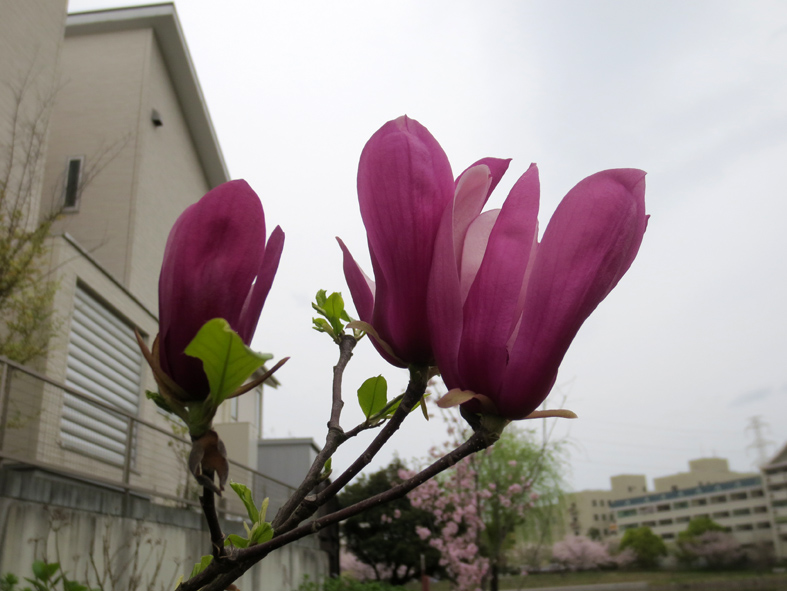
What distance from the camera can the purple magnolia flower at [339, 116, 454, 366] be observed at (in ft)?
1.52

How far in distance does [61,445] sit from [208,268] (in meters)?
5.58

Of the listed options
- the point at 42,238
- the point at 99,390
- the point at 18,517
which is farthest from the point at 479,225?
the point at 99,390

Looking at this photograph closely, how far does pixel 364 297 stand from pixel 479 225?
14cm

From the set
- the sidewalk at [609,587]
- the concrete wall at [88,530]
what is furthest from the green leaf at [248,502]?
the sidewalk at [609,587]

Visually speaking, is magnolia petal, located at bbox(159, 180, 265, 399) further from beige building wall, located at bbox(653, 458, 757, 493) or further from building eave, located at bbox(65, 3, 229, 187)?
beige building wall, located at bbox(653, 458, 757, 493)

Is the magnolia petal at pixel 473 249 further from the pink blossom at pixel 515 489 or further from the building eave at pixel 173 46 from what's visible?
the building eave at pixel 173 46

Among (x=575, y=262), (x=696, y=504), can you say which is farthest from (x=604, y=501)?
(x=575, y=262)

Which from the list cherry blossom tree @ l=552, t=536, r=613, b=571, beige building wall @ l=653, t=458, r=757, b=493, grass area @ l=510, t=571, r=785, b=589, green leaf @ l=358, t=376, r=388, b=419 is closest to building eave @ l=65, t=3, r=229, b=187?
green leaf @ l=358, t=376, r=388, b=419

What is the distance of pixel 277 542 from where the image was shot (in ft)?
1.44

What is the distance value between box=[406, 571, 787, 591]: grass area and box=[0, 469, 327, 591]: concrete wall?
30754 millimetres

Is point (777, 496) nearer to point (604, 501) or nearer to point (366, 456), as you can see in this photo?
point (604, 501)

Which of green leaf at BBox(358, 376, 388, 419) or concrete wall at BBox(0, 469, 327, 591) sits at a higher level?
green leaf at BBox(358, 376, 388, 419)

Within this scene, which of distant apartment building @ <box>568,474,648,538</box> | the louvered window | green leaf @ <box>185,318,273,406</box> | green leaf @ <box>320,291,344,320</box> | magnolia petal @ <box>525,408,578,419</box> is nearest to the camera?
green leaf @ <box>185,318,273,406</box>

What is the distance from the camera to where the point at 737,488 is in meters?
58.1
